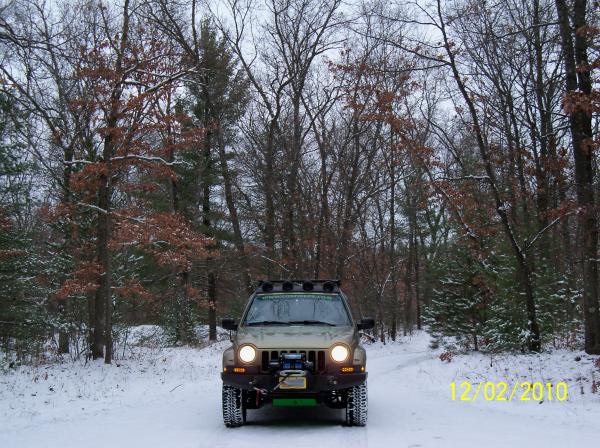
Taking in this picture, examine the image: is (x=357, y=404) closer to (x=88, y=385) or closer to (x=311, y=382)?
(x=311, y=382)

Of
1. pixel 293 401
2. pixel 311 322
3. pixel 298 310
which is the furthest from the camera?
pixel 298 310

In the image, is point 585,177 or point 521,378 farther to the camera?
point 585,177

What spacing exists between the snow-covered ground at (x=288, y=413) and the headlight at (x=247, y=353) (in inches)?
37.5

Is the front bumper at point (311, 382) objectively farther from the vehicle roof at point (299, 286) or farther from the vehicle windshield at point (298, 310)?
the vehicle roof at point (299, 286)

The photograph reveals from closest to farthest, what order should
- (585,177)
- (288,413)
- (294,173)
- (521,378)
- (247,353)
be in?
(247,353) → (288,413) → (521,378) → (585,177) → (294,173)

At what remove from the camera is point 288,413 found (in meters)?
8.79

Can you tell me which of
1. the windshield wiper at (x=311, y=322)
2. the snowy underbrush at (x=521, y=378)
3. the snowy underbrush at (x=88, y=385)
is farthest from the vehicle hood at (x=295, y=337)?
the snowy underbrush at (x=88, y=385)

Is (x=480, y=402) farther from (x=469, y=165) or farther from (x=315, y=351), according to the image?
(x=469, y=165)

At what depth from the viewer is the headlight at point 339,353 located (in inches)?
292

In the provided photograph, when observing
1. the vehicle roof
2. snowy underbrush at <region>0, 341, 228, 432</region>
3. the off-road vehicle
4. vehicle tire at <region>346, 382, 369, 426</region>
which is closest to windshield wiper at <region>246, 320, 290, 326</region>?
the off-road vehicle
